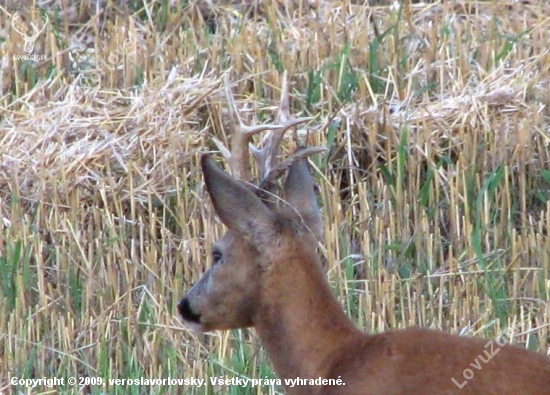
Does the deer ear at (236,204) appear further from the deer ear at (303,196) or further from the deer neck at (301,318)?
the deer ear at (303,196)

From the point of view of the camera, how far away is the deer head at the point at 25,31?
29.7 feet

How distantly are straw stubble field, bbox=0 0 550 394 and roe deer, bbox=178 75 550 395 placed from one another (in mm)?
1041

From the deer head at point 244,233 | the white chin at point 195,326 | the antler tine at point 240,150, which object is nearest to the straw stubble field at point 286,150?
the white chin at point 195,326

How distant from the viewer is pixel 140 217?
702 cm

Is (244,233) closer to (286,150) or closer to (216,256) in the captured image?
(216,256)

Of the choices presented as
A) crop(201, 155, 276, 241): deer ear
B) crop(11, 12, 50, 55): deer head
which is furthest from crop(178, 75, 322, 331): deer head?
crop(11, 12, 50, 55): deer head

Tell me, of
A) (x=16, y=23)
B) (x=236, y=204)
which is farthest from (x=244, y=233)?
(x=16, y=23)

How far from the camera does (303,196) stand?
4902mm

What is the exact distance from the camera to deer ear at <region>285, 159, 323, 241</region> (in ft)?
15.8

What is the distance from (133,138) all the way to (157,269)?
44.7 inches

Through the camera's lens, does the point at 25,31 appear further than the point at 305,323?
Yes

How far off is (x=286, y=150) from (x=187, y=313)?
8.82 ft

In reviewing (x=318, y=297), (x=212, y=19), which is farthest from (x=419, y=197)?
(x=212, y=19)

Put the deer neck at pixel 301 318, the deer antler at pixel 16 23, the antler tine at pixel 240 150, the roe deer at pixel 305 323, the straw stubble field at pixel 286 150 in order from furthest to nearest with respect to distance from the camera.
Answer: the deer antler at pixel 16 23
the straw stubble field at pixel 286 150
the antler tine at pixel 240 150
the deer neck at pixel 301 318
the roe deer at pixel 305 323
